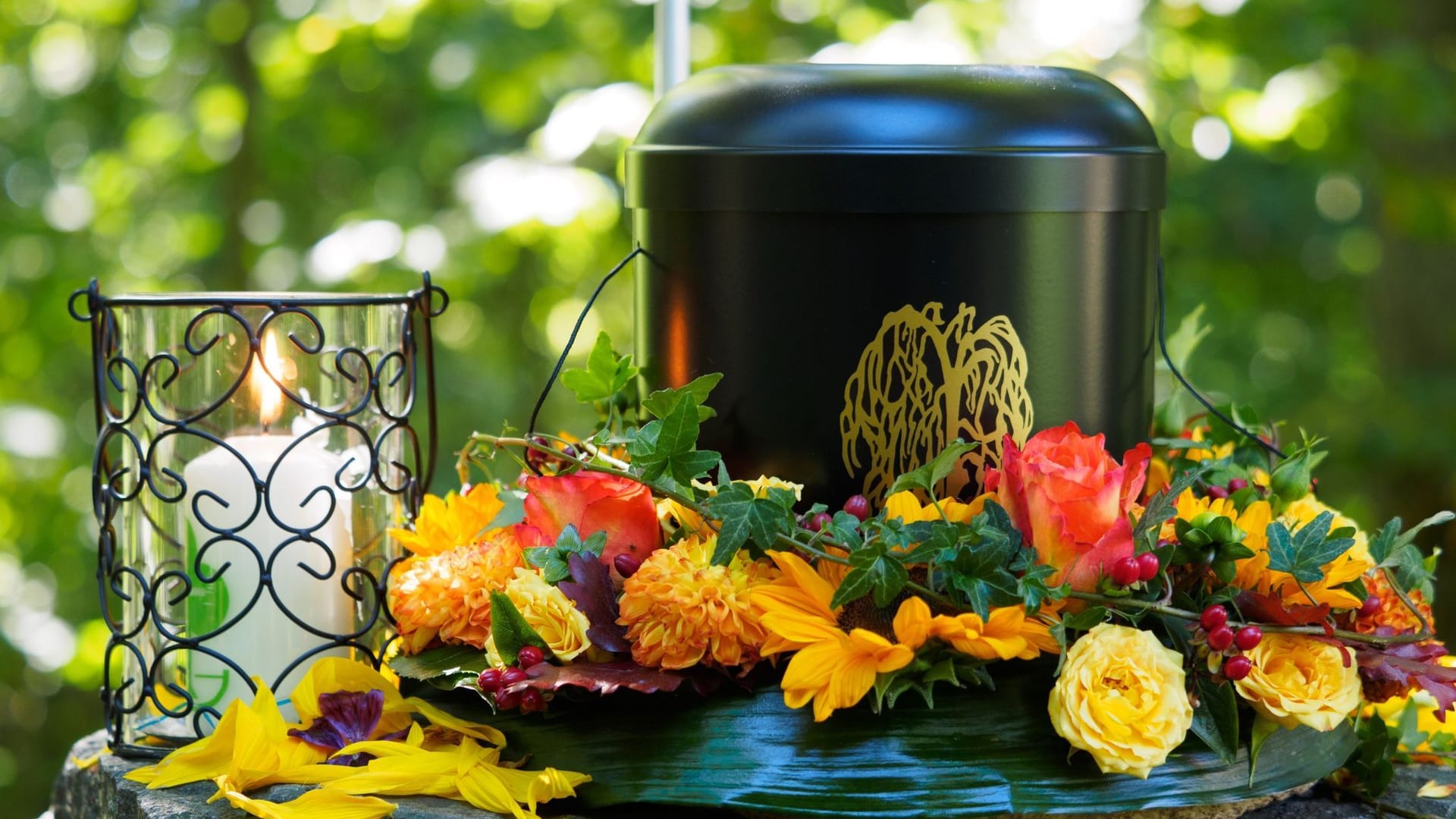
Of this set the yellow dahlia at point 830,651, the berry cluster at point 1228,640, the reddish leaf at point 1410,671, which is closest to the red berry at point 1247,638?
the berry cluster at point 1228,640

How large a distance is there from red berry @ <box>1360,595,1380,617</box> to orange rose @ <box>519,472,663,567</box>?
56 centimetres

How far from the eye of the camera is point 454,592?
1054 mm

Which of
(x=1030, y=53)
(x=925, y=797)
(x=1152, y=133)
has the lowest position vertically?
(x=925, y=797)

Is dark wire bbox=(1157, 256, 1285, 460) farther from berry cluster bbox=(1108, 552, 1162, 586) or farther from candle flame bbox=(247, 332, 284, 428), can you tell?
candle flame bbox=(247, 332, 284, 428)

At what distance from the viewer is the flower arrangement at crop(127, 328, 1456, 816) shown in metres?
0.93

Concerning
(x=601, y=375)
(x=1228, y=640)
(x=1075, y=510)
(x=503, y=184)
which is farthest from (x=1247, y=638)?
(x=503, y=184)

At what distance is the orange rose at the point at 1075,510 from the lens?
956 millimetres

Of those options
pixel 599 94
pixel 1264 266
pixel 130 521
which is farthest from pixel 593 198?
pixel 1264 266

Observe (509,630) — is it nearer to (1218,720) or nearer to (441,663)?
(441,663)

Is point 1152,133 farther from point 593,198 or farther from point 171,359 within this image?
point 593,198

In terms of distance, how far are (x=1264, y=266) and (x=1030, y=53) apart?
1.49m

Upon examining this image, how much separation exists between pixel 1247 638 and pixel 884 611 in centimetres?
26

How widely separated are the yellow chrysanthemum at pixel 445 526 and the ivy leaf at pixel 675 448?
21 centimetres

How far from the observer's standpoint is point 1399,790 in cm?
113
